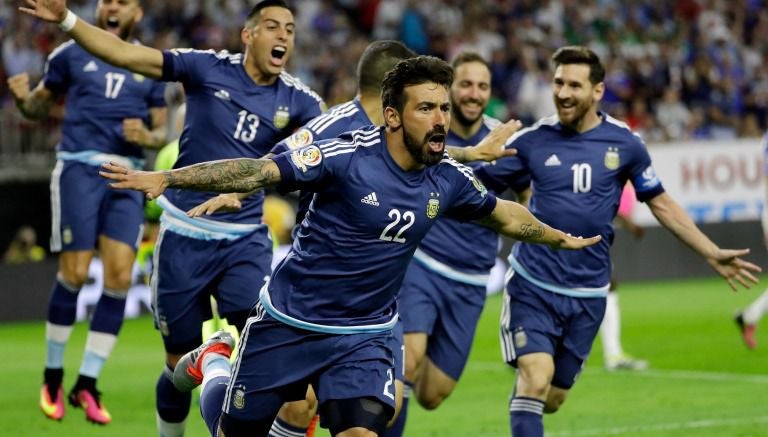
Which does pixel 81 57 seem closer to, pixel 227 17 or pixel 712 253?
pixel 712 253

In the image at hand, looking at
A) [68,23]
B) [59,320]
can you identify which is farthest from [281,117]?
[59,320]

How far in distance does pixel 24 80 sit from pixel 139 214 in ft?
4.28

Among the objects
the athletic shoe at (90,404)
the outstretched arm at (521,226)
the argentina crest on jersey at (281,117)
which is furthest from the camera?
the athletic shoe at (90,404)

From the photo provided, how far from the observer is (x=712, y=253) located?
8180 mm

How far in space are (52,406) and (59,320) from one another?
650 millimetres

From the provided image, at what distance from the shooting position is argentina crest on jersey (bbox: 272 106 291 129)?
859 cm

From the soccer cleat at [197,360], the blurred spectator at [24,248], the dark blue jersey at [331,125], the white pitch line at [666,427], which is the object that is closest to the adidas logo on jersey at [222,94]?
the dark blue jersey at [331,125]

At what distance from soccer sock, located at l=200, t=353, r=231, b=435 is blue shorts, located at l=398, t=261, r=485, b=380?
1.99 metres

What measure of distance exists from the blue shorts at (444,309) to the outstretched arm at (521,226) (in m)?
2.11

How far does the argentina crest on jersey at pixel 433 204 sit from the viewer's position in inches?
258

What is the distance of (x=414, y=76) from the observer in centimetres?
647

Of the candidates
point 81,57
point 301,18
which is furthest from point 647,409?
point 301,18

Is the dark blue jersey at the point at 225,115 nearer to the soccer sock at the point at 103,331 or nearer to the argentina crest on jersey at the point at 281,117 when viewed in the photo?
the argentina crest on jersey at the point at 281,117

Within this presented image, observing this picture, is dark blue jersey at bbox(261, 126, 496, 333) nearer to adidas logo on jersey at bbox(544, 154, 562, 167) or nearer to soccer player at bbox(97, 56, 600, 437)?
soccer player at bbox(97, 56, 600, 437)
